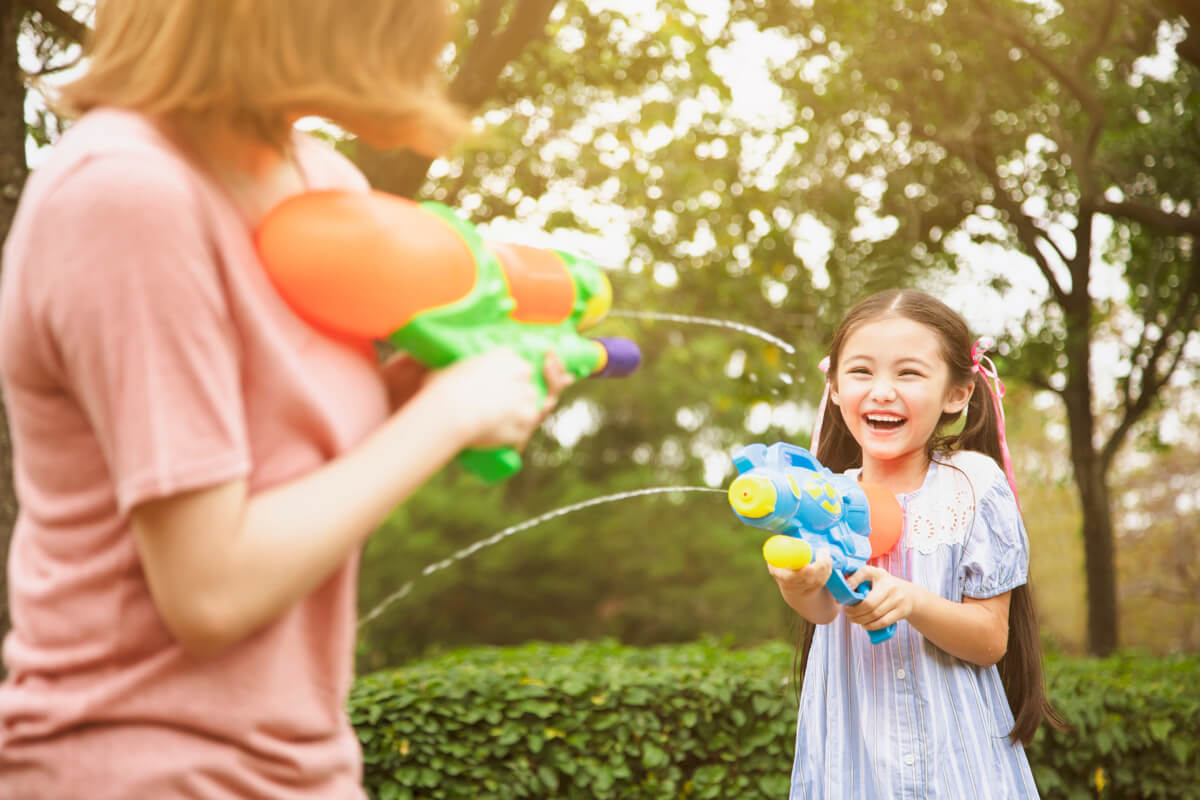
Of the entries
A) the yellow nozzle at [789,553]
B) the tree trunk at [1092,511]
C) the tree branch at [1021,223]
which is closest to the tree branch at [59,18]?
the yellow nozzle at [789,553]

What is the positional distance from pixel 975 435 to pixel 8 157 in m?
3.32

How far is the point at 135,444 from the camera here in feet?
2.78

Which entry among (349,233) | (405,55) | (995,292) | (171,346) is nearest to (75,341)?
(171,346)

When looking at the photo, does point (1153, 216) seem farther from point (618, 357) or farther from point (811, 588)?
point (618, 357)

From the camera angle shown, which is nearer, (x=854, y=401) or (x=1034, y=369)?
(x=854, y=401)

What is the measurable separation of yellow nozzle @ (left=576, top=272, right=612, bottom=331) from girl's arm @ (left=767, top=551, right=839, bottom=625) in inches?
30.9

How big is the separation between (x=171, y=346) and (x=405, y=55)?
372 mm

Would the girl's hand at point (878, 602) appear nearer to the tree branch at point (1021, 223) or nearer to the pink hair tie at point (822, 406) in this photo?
the pink hair tie at point (822, 406)

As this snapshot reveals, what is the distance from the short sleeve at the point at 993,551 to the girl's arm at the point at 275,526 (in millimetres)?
1542

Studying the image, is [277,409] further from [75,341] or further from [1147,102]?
[1147,102]

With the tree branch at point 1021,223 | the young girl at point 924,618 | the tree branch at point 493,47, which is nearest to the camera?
the young girl at point 924,618

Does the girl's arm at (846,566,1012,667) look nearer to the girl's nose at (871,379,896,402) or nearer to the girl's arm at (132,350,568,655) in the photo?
the girl's nose at (871,379,896,402)

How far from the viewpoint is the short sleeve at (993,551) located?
224cm

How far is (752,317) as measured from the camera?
7.56 metres
